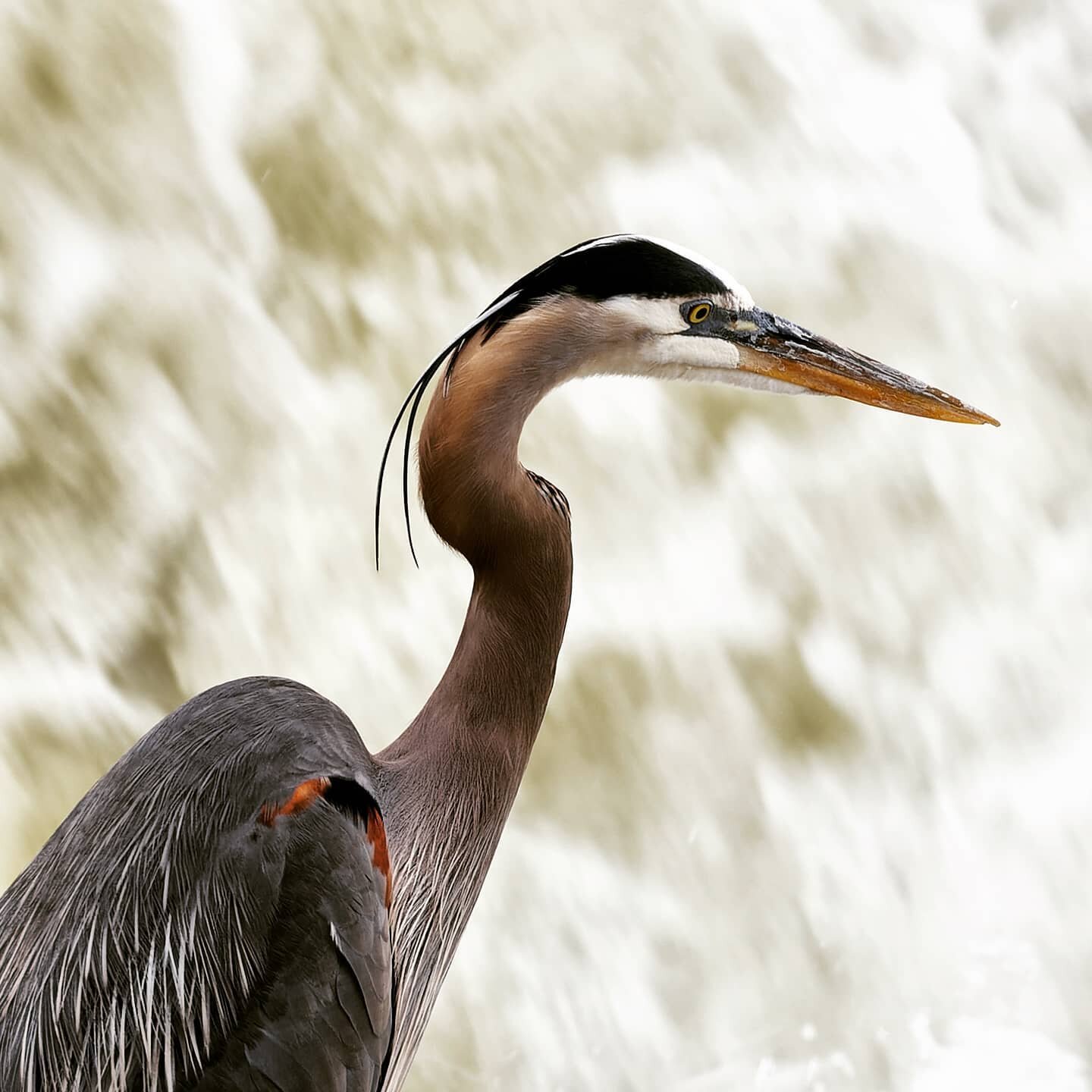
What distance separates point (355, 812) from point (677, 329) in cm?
72

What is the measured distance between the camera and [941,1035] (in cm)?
309

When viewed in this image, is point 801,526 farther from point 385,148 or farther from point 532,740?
point 532,740

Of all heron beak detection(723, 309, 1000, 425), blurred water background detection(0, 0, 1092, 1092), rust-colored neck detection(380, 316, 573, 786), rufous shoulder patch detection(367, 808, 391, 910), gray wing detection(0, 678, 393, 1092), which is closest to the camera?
gray wing detection(0, 678, 393, 1092)

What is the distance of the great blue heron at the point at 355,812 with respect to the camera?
4.56 feet

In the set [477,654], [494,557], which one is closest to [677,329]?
[494,557]

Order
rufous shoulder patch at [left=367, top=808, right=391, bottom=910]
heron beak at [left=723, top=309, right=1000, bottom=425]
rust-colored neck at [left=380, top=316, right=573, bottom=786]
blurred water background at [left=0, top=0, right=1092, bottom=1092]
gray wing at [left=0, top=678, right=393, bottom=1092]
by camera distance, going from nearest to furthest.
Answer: gray wing at [left=0, top=678, right=393, bottom=1092]
rufous shoulder patch at [left=367, top=808, right=391, bottom=910]
rust-colored neck at [left=380, top=316, right=573, bottom=786]
heron beak at [left=723, top=309, right=1000, bottom=425]
blurred water background at [left=0, top=0, right=1092, bottom=1092]

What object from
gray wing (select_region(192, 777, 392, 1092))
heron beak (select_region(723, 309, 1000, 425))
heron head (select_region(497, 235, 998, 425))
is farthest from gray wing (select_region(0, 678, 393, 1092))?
heron beak (select_region(723, 309, 1000, 425))

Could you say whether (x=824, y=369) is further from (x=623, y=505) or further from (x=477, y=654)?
(x=623, y=505)

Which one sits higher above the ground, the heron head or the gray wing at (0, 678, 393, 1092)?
the heron head

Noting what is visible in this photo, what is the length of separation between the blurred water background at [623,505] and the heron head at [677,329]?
4.88 feet

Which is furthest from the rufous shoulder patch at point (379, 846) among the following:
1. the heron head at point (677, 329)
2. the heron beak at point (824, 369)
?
the heron beak at point (824, 369)

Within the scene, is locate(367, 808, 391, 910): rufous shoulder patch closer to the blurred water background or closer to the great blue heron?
the great blue heron

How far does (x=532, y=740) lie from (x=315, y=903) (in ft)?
1.59

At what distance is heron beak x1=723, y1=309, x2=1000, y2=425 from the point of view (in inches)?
68.6
